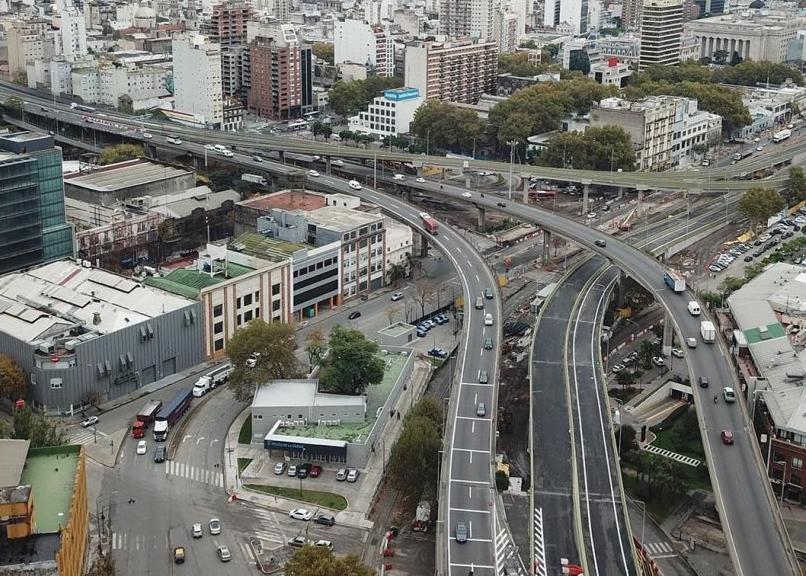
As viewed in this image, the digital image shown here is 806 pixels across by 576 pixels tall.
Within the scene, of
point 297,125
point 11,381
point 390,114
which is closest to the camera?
point 11,381

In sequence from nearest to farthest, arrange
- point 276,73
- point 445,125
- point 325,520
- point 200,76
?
point 325,520
point 445,125
point 200,76
point 276,73

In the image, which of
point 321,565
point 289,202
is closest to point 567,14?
point 289,202

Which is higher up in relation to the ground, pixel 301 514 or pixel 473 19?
pixel 473 19

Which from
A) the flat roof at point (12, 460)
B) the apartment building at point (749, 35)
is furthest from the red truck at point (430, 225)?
the apartment building at point (749, 35)

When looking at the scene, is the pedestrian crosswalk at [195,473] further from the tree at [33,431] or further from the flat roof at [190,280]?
the flat roof at [190,280]

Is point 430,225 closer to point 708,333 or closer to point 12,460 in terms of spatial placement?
point 708,333

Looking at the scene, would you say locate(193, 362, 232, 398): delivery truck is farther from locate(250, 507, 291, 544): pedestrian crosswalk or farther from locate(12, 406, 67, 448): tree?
locate(250, 507, 291, 544): pedestrian crosswalk

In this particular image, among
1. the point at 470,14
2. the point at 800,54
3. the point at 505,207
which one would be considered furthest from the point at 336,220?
the point at 800,54
